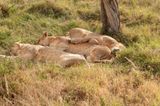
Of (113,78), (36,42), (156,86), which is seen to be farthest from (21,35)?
(156,86)

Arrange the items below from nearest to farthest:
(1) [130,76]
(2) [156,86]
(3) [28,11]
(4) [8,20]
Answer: (2) [156,86]
(1) [130,76]
(4) [8,20]
(3) [28,11]

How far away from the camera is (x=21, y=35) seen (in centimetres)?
867

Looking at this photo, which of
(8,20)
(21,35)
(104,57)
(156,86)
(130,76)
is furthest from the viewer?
(8,20)

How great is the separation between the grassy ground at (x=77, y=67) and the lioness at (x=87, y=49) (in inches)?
12.0

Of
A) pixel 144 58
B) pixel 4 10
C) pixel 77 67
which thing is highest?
pixel 77 67

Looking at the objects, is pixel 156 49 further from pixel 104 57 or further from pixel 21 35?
pixel 21 35

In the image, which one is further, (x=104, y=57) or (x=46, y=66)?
(x=104, y=57)

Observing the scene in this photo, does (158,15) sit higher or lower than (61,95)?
lower

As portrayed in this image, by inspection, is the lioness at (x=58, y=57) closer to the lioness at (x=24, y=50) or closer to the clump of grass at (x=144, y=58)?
the lioness at (x=24, y=50)

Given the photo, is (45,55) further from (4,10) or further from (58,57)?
(4,10)

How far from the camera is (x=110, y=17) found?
29.5 ft

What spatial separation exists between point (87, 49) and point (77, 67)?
1197mm

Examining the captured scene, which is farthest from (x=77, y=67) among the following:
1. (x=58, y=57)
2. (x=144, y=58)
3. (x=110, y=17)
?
(x=110, y=17)

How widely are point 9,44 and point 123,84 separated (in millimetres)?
2990
